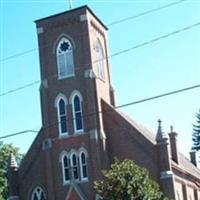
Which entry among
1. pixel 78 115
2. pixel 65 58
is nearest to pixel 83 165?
pixel 78 115

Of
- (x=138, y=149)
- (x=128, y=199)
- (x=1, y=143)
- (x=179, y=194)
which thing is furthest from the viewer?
(x=1, y=143)

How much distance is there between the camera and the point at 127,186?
31.3 metres

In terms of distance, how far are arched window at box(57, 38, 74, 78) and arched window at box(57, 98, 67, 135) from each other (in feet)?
6.42

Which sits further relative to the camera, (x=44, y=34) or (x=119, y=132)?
(x=44, y=34)

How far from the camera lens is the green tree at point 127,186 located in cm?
3136

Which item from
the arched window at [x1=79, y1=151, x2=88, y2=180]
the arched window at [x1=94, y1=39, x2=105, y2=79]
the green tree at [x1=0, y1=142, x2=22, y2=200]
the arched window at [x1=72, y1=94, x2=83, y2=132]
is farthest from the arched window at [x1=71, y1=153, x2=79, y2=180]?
the green tree at [x1=0, y1=142, x2=22, y2=200]

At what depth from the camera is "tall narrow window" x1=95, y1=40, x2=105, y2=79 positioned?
42312mm

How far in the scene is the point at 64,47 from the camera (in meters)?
41.9

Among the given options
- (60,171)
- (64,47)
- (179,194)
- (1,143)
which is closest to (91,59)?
(64,47)

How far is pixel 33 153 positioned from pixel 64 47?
773cm

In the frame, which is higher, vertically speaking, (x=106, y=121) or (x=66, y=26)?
(x=66, y=26)

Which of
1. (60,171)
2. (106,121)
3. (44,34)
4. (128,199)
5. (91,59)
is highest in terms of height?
(44,34)

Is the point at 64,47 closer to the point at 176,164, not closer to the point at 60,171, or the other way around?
the point at 60,171

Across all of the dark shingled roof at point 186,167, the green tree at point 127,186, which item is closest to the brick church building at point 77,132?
the dark shingled roof at point 186,167
